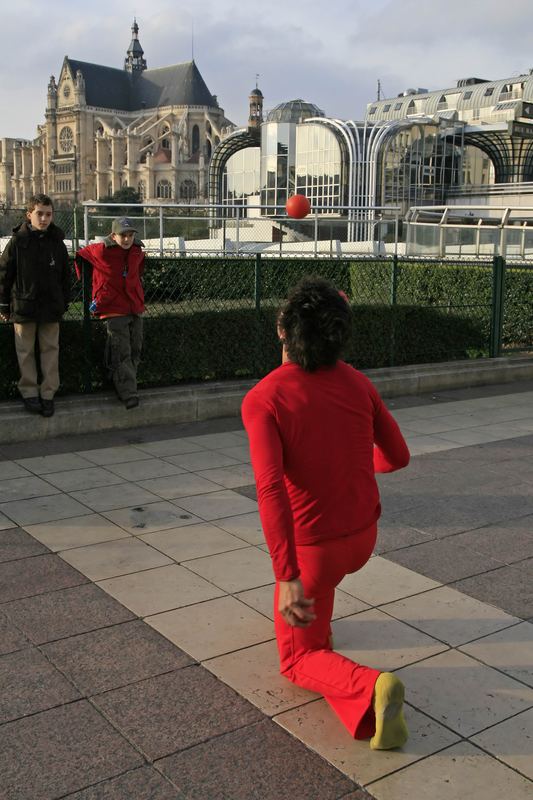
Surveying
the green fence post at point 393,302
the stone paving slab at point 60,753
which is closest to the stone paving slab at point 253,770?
the stone paving slab at point 60,753

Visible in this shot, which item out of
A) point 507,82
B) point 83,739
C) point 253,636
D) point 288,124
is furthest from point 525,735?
point 507,82

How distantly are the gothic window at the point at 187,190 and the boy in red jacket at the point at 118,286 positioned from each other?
4969 inches

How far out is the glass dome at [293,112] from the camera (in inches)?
2440

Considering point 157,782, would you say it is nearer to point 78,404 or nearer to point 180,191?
point 78,404

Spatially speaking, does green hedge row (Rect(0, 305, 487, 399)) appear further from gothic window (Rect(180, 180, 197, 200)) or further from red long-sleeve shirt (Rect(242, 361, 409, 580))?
gothic window (Rect(180, 180, 197, 200))

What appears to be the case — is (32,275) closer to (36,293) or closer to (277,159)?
(36,293)

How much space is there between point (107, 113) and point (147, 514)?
15343cm

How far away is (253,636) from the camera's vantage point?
144 inches

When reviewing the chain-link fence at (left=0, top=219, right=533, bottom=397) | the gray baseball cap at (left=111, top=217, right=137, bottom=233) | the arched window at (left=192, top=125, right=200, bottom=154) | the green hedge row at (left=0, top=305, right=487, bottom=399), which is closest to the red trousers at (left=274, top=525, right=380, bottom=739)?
the chain-link fence at (left=0, top=219, right=533, bottom=397)

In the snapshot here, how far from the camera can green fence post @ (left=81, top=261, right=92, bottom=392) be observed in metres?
7.86

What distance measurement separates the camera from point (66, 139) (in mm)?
147625

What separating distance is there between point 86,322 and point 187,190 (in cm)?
12844

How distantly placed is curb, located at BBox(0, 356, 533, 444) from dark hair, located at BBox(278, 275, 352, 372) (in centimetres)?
493

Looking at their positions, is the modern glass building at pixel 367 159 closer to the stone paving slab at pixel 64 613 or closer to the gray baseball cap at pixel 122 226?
the gray baseball cap at pixel 122 226
